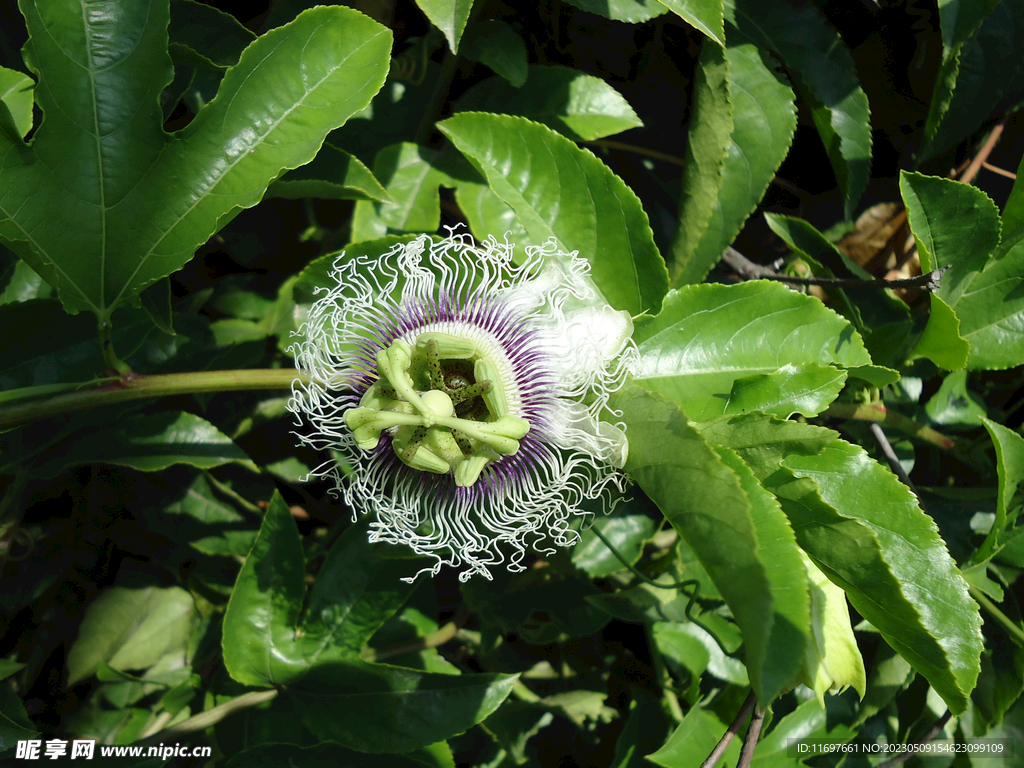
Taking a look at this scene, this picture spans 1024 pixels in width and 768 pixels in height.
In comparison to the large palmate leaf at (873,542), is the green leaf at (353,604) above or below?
below

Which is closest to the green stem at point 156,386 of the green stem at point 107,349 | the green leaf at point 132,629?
the green stem at point 107,349

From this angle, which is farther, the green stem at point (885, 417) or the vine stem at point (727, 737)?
the green stem at point (885, 417)

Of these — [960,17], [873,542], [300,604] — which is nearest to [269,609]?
[300,604]

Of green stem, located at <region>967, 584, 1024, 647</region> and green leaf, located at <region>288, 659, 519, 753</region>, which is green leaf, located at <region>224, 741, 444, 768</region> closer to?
green leaf, located at <region>288, 659, 519, 753</region>

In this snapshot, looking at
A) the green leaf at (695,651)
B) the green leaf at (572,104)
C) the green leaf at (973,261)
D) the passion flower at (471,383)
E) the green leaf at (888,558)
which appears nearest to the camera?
the green leaf at (888,558)

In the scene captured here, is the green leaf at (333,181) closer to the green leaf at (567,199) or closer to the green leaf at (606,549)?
the green leaf at (567,199)

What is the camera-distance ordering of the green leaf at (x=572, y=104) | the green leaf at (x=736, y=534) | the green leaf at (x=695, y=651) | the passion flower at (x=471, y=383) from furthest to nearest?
1. the green leaf at (x=695, y=651)
2. the green leaf at (x=572, y=104)
3. the passion flower at (x=471, y=383)
4. the green leaf at (x=736, y=534)

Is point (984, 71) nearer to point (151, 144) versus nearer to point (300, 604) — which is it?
point (151, 144)
